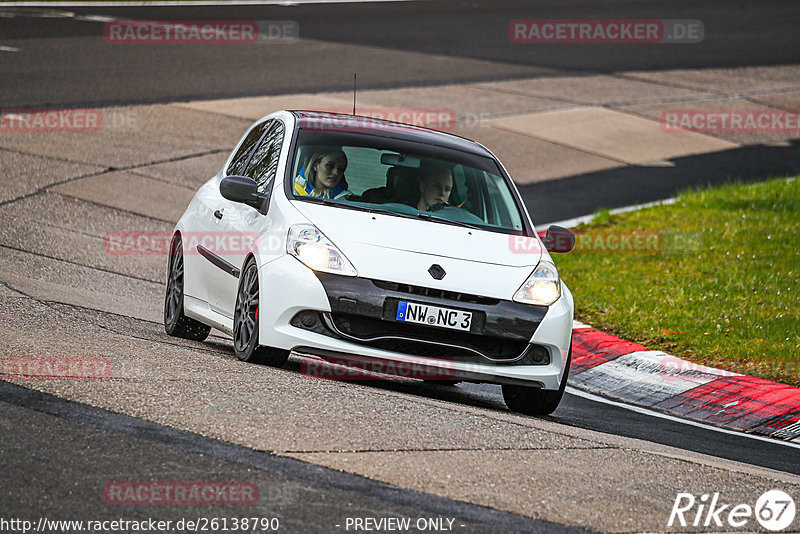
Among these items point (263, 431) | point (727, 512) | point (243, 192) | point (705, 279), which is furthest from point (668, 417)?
point (263, 431)

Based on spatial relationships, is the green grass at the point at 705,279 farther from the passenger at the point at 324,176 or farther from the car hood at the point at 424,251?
the passenger at the point at 324,176

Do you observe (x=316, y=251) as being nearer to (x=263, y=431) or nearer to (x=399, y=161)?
(x=399, y=161)

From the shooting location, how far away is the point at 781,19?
33.6m

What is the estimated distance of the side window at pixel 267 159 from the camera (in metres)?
8.36

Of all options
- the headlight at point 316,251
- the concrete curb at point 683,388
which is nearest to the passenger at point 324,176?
the headlight at point 316,251

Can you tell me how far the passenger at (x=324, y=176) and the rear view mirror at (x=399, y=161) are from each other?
11.0 inches

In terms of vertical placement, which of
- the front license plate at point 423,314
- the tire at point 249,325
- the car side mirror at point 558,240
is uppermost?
the car side mirror at point 558,240

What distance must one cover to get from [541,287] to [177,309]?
2.86 meters

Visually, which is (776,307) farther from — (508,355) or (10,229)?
(10,229)

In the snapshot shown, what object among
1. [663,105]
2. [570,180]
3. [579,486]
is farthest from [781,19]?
[579,486]

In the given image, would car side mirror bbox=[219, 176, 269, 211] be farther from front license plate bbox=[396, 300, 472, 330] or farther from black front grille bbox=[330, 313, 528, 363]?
A: front license plate bbox=[396, 300, 472, 330]

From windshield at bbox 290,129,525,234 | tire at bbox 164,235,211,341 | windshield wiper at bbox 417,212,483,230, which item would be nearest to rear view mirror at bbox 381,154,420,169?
windshield at bbox 290,129,525,234

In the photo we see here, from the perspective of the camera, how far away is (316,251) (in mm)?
7383

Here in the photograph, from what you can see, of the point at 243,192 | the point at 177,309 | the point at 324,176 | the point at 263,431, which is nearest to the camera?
the point at 263,431
